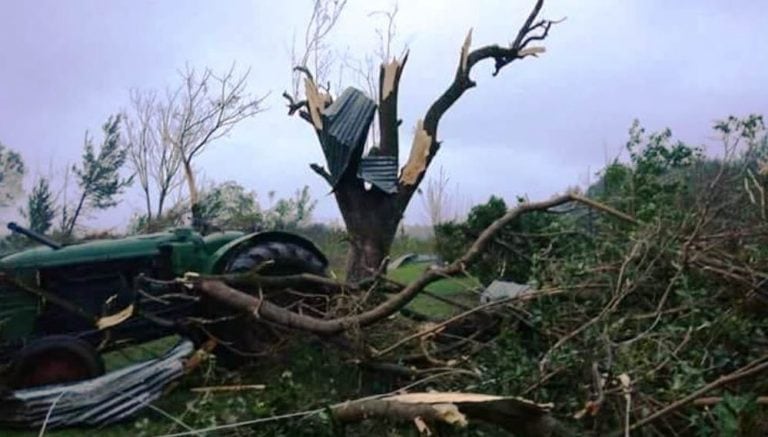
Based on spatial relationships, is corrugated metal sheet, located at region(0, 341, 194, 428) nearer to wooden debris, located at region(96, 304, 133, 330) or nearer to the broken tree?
wooden debris, located at region(96, 304, 133, 330)

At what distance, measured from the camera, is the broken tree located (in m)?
9.14

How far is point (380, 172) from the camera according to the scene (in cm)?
985

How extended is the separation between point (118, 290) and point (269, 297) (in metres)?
1.04

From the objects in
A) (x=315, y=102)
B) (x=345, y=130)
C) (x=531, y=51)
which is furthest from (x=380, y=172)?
(x=531, y=51)

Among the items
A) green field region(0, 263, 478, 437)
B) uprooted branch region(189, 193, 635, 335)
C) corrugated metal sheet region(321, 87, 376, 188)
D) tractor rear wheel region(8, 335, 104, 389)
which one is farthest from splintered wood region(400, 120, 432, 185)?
tractor rear wheel region(8, 335, 104, 389)

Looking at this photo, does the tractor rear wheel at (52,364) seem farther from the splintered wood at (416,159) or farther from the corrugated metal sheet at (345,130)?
the splintered wood at (416,159)

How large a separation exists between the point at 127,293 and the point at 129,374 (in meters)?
0.95

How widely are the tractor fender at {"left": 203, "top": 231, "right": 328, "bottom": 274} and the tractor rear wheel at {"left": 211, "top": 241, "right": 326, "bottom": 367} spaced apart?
0.12 ft

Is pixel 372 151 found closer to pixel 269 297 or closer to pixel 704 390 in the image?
pixel 269 297

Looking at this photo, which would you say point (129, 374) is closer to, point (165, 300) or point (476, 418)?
point (165, 300)

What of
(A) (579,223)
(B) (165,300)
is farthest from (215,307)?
(A) (579,223)

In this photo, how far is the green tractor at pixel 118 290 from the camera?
16.9 feet

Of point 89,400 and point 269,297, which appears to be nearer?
point 89,400

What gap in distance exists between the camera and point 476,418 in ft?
9.98
